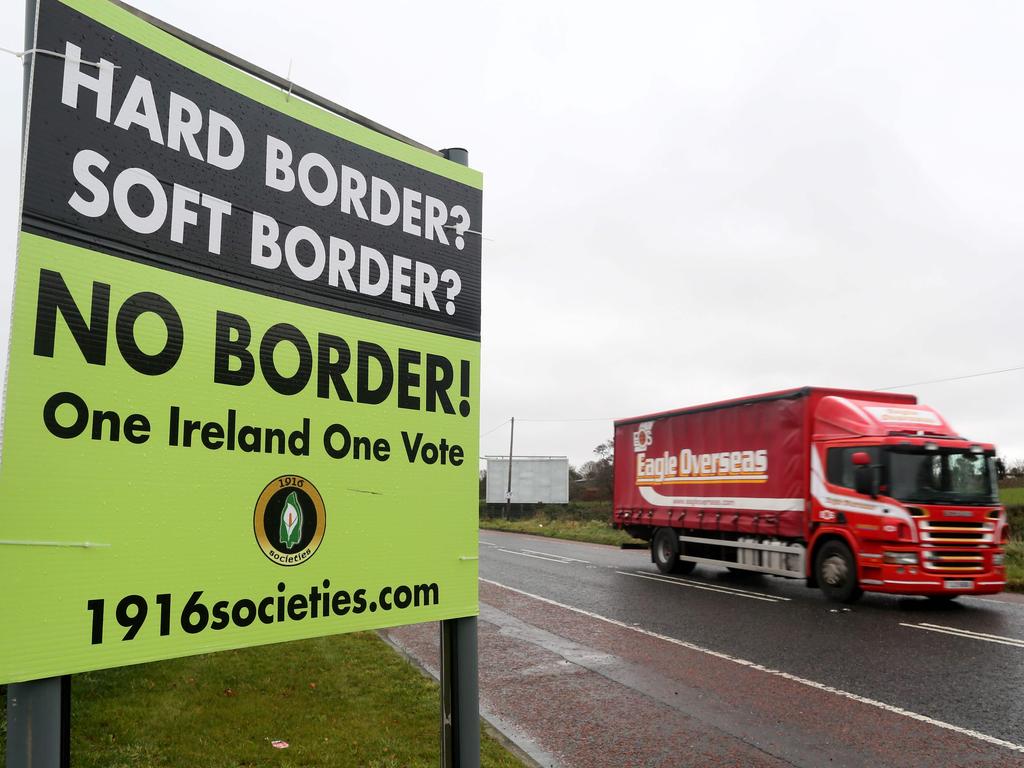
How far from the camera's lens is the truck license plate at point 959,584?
11359 mm

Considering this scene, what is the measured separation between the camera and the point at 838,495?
1245cm

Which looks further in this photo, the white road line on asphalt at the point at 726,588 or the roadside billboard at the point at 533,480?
the roadside billboard at the point at 533,480

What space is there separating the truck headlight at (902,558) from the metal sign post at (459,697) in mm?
10419

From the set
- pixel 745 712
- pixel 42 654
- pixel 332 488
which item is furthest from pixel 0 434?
pixel 745 712

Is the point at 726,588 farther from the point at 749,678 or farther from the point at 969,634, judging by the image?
the point at 749,678

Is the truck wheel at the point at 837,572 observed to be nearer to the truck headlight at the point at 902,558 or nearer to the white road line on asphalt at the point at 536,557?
the truck headlight at the point at 902,558

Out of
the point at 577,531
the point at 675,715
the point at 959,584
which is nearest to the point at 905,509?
the point at 959,584

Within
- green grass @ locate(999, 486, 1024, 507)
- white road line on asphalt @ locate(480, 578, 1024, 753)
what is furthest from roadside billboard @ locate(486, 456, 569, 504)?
white road line on asphalt @ locate(480, 578, 1024, 753)

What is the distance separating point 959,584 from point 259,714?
10.2 m

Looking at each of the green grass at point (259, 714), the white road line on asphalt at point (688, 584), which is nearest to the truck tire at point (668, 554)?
the white road line on asphalt at point (688, 584)

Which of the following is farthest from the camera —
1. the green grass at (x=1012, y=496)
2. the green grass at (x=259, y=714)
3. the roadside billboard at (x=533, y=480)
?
the roadside billboard at (x=533, y=480)

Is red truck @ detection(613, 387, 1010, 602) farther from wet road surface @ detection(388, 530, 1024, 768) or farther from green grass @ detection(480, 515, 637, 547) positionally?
green grass @ detection(480, 515, 637, 547)

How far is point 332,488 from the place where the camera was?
250 centimetres

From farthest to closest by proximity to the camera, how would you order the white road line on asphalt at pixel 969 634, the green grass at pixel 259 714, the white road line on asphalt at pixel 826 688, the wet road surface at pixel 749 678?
1. the white road line on asphalt at pixel 969 634
2. the white road line on asphalt at pixel 826 688
3. the wet road surface at pixel 749 678
4. the green grass at pixel 259 714
